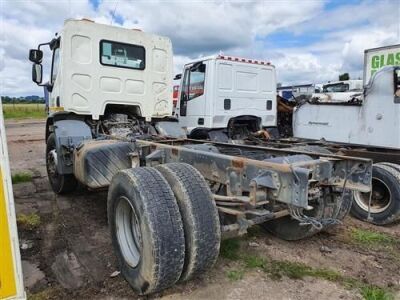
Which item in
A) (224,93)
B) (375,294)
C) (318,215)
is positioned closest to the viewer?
(375,294)

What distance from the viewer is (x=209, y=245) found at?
110 inches

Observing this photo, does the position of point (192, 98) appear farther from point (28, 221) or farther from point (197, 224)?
point (197, 224)

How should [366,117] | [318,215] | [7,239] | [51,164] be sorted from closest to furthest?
[7,239]
[318,215]
[366,117]
[51,164]

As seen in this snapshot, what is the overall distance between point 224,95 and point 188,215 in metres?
5.51

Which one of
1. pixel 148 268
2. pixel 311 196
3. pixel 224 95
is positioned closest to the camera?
pixel 148 268

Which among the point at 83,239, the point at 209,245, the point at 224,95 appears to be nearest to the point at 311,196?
the point at 209,245

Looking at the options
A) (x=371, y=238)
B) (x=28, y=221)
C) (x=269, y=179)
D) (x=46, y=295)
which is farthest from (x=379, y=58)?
(x=46, y=295)

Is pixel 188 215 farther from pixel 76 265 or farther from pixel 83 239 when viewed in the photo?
pixel 83 239

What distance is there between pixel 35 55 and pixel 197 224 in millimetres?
5163

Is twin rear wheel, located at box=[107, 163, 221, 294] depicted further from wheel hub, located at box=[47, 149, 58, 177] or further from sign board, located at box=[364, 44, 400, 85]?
sign board, located at box=[364, 44, 400, 85]

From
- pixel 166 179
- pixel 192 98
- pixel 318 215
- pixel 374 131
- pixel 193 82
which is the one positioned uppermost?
pixel 193 82

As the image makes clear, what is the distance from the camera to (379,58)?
22.3 ft

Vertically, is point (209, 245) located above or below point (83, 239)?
above

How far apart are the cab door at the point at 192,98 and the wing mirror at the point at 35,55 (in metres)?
3.19
